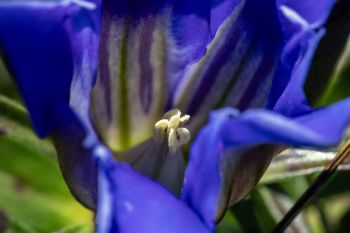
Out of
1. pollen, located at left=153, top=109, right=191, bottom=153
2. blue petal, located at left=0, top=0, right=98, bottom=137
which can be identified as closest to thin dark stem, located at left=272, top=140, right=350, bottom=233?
pollen, located at left=153, top=109, right=191, bottom=153

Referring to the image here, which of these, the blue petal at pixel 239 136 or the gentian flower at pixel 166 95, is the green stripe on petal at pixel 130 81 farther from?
the blue petal at pixel 239 136

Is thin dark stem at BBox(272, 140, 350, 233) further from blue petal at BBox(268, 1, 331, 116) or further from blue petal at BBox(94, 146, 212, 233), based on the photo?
blue petal at BBox(94, 146, 212, 233)

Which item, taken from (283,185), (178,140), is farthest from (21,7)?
(283,185)

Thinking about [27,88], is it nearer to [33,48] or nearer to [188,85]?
[33,48]

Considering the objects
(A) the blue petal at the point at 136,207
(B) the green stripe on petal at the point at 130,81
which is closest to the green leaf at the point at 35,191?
(B) the green stripe on petal at the point at 130,81

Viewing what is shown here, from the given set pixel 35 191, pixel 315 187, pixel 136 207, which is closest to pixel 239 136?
pixel 136 207

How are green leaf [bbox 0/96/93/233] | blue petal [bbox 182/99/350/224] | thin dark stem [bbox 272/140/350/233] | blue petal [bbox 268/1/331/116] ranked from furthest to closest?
green leaf [bbox 0/96/93/233], thin dark stem [bbox 272/140/350/233], blue petal [bbox 268/1/331/116], blue petal [bbox 182/99/350/224]
